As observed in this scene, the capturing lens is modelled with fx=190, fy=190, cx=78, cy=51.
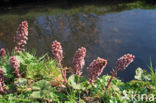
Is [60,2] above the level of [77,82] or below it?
above

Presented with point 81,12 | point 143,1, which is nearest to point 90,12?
point 81,12

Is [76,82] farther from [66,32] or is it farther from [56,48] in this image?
[66,32]

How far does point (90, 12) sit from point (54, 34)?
2917 millimetres

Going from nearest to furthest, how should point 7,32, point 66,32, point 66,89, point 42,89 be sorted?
1. point 42,89
2. point 66,89
3. point 66,32
4. point 7,32

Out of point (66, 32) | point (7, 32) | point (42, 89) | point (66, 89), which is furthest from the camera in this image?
point (7, 32)

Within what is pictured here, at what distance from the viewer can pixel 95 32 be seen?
239 inches

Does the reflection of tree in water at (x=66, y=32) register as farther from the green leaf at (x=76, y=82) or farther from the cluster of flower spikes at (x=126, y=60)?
the cluster of flower spikes at (x=126, y=60)

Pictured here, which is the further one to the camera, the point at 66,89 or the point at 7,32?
the point at 7,32

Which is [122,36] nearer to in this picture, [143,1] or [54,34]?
[54,34]

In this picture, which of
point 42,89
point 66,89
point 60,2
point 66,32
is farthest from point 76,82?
point 60,2

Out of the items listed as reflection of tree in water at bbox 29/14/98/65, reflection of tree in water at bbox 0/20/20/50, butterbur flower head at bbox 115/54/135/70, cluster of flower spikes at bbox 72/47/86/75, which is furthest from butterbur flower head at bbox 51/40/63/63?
reflection of tree in water at bbox 0/20/20/50

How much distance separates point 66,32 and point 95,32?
926 millimetres

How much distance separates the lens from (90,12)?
8.23m

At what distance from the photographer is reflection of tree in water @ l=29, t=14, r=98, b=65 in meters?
5.11
